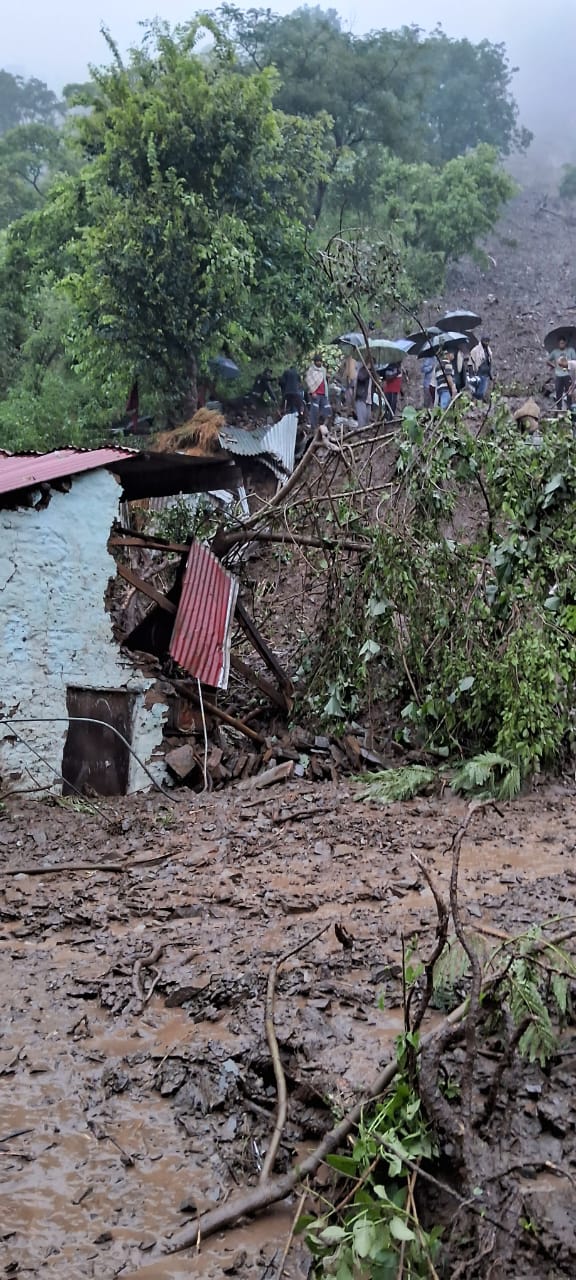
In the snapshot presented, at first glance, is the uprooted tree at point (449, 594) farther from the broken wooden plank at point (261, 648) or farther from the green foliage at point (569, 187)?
the green foliage at point (569, 187)

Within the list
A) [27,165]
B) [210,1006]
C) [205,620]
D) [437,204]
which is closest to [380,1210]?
[210,1006]

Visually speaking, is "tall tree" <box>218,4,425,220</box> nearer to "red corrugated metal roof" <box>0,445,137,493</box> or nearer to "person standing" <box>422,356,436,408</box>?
"person standing" <box>422,356,436,408</box>

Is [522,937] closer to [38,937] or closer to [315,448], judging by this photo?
[38,937]

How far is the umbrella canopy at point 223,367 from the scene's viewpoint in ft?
63.1

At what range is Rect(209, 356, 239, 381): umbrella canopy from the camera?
19.2 m

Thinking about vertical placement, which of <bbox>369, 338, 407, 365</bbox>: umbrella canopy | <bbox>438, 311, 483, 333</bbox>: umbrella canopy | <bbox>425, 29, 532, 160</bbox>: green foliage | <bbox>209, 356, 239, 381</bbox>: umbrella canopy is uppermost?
<bbox>425, 29, 532, 160</bbox>: green foliage

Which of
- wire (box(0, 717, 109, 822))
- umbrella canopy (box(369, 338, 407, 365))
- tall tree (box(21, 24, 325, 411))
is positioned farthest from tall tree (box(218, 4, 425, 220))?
wire (box(0, 717, 109, 822))

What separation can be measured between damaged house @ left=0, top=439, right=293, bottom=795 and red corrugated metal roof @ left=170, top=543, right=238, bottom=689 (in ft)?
0.03

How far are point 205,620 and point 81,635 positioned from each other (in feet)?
3.50

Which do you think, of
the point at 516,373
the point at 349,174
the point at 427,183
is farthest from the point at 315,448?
the point at 427,183

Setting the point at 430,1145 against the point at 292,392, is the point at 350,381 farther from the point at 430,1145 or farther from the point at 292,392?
the point at 430,1145

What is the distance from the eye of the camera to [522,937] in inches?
118

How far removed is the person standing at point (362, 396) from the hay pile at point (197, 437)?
319 centimetres

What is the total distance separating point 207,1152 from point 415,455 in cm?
556
